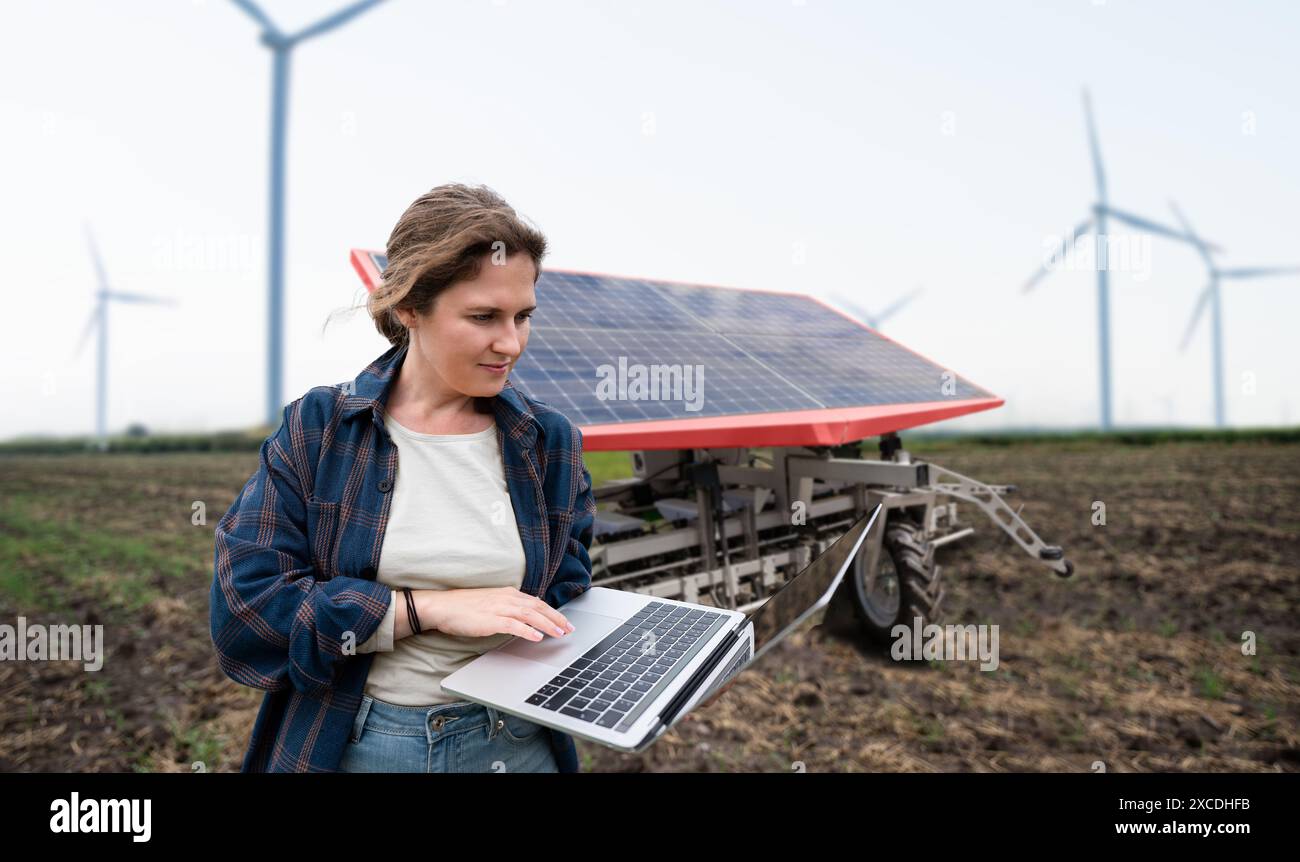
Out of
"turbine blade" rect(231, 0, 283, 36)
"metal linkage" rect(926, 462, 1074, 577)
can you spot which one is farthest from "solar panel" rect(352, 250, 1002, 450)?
"turbine blade" rect(231, 0, 283, 36)

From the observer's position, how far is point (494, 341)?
144 centimetres

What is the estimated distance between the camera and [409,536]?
1.45 metres

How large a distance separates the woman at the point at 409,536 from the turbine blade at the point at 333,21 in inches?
794

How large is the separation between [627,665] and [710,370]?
377cm

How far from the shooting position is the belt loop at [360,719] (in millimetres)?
1469

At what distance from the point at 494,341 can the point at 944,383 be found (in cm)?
661

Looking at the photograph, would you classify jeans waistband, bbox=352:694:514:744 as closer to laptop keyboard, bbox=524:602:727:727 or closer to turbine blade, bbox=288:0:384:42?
laptop keyboard, bbox=524:602:727:727

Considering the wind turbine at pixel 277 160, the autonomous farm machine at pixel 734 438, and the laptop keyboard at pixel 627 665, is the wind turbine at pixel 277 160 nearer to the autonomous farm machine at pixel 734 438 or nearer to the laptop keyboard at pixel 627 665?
the autonomous farm machine at pixel 734 438

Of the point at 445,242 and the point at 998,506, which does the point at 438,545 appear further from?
the point at 998,506

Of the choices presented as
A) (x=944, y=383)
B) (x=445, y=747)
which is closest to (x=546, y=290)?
(x=944, y=383)

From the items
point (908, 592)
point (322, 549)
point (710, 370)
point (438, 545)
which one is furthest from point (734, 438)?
point (322, 549)

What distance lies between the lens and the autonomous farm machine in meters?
4.13

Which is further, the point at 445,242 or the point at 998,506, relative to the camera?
the point at 998,506
